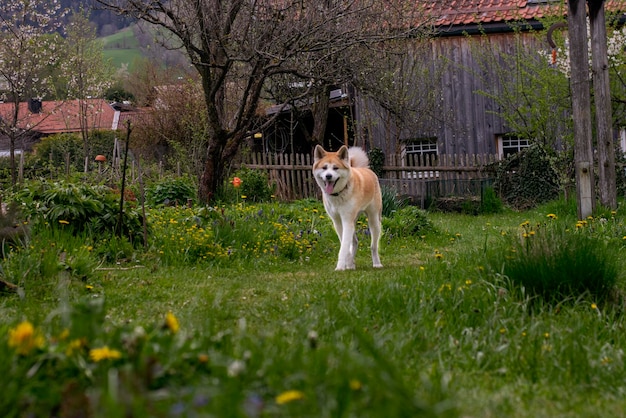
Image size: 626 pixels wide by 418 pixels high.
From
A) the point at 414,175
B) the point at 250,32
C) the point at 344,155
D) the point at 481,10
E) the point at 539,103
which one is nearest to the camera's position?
the point at 344,155

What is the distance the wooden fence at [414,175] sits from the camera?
54.0 ft

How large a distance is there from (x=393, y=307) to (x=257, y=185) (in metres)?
12.5

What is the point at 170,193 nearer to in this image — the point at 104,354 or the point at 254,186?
the point at 254,186

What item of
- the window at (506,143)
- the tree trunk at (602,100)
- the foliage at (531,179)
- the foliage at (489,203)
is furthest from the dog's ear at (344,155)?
the window at (506,143)

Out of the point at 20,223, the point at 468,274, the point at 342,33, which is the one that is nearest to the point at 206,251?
the point at 20,223

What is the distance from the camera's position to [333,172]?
804 centimetres

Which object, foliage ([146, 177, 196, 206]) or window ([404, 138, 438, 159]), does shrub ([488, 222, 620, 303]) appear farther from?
window ([404, 138, 438, 159])

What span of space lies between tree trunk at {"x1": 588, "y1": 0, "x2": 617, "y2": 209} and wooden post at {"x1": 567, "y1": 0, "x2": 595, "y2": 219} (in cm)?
85

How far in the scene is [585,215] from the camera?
9.38 m

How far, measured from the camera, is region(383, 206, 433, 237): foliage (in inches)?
440

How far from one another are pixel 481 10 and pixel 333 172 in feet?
48.6

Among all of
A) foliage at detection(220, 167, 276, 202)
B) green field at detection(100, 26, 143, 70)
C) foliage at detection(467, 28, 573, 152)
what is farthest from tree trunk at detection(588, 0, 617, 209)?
green field at detection(100, 26, 143, 70)

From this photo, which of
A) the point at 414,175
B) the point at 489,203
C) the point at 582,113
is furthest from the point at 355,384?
the point at 414,175

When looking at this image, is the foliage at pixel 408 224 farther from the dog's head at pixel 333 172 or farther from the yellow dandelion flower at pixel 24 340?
the yellow dandelion flower at pixel 24 340
